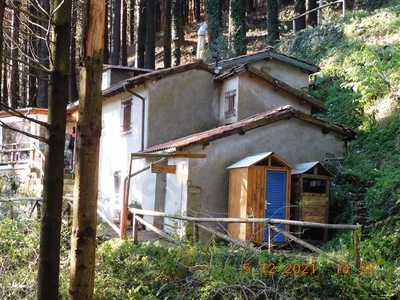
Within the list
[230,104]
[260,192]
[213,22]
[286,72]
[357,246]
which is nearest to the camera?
[357,246]

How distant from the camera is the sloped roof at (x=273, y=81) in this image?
18.4 metres

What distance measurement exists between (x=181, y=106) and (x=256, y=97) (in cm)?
265

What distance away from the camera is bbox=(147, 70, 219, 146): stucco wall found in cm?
1934

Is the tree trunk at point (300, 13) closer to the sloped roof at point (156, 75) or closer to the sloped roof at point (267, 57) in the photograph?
the sloped roof at point (267, 57)

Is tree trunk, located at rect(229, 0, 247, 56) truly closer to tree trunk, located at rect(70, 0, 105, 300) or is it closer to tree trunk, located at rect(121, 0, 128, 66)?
tree trunk, located at rect(121, 0, 128, 66)

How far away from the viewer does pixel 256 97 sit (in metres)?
19.0

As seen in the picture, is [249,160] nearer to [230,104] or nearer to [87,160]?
[230,104]

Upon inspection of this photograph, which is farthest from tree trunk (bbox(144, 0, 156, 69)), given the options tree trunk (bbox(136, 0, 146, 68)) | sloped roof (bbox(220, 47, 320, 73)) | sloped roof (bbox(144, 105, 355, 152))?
sloped roof (bbox(144, 105, 355, 152))

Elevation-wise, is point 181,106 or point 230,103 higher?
point 230,103

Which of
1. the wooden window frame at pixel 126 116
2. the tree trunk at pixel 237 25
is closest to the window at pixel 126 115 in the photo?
the wooden window frame at pixel 126 116

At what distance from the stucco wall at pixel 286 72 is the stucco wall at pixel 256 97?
288 cm

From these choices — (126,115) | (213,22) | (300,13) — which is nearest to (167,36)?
(213,22)

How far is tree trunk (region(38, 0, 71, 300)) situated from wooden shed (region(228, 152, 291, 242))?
8.30m

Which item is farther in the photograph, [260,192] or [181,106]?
[181,106]
